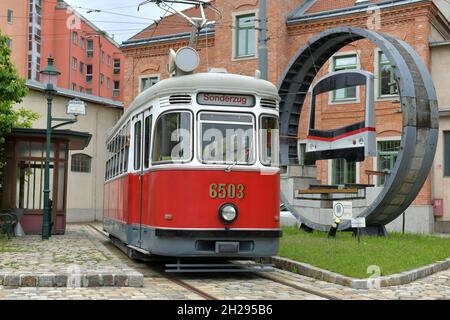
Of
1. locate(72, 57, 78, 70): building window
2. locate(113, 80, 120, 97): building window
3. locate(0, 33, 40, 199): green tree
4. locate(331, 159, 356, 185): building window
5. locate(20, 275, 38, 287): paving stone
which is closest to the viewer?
Answer: locate(20, 275, 38, 287): paving stone

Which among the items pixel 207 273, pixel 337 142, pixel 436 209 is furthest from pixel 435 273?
pixel 436 209

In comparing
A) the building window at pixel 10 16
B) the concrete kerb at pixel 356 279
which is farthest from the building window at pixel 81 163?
the building window at pixel 10 16

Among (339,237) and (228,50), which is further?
(228,50)

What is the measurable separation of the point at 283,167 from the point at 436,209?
882 centimetres

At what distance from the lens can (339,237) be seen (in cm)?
1711

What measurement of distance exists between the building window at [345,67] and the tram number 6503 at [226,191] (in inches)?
743

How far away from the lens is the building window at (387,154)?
26.8 meters

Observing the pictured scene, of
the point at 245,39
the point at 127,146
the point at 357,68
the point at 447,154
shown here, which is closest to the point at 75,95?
the point at 245,39

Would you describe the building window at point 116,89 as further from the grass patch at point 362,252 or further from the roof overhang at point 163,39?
the grass patch at point 362,252

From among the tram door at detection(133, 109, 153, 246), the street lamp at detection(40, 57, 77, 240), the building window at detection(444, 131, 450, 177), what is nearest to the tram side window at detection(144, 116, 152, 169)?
the tram door at detection(133, 109, 153, 246)

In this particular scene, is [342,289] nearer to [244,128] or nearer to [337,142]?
[244,128]

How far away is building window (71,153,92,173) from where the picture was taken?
34.2m

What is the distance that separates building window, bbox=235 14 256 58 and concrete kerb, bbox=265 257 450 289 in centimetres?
1947

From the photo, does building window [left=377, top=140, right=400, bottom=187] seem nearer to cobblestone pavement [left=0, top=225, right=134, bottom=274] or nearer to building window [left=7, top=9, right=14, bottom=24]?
cobblestone pavement [left=0, top=225, right=134, bottom=274]
